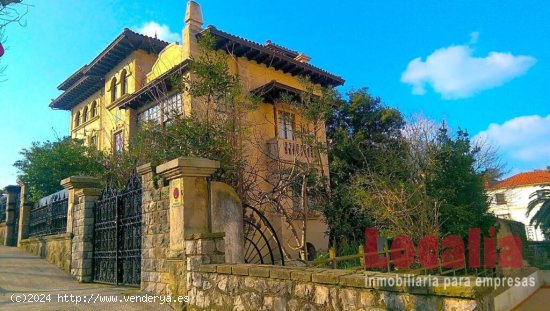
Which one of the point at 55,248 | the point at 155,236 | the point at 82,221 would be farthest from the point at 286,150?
the point at 155,236

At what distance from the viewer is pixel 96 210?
8.94 m

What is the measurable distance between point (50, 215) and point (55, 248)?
5.33 feet

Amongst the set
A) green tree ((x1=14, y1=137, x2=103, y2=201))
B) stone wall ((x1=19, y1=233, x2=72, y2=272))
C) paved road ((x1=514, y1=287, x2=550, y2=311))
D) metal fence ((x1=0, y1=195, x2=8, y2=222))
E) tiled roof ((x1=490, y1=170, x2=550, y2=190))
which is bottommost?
paved road ((x1=514, y1=287, x2=550, y2=311))

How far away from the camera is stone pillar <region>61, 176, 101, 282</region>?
28.2 ft

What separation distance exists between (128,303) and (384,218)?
8.76 m

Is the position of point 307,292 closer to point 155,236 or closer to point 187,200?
point 187,200

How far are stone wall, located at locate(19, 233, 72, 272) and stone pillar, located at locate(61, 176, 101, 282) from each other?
28 centimetres

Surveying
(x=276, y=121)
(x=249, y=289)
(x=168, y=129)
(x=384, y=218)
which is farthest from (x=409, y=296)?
(x=276, y=121)

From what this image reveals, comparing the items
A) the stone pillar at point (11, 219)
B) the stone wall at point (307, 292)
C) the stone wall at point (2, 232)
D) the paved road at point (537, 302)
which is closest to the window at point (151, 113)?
the stone pillar at point (11, 219)

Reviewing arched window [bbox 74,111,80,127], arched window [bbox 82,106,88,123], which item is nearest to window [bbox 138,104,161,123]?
arched window [bbox 82,106,88,123]

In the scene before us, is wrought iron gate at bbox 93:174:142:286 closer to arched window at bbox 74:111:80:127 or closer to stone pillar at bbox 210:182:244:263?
stone pillar at bbox 210:182:244:263

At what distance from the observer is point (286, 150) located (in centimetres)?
1520

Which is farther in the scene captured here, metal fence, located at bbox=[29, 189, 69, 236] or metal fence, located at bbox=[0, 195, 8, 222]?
metal fence, located at bbox=[0, 195, 8, 222]

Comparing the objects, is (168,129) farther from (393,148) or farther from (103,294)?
(393,148)
